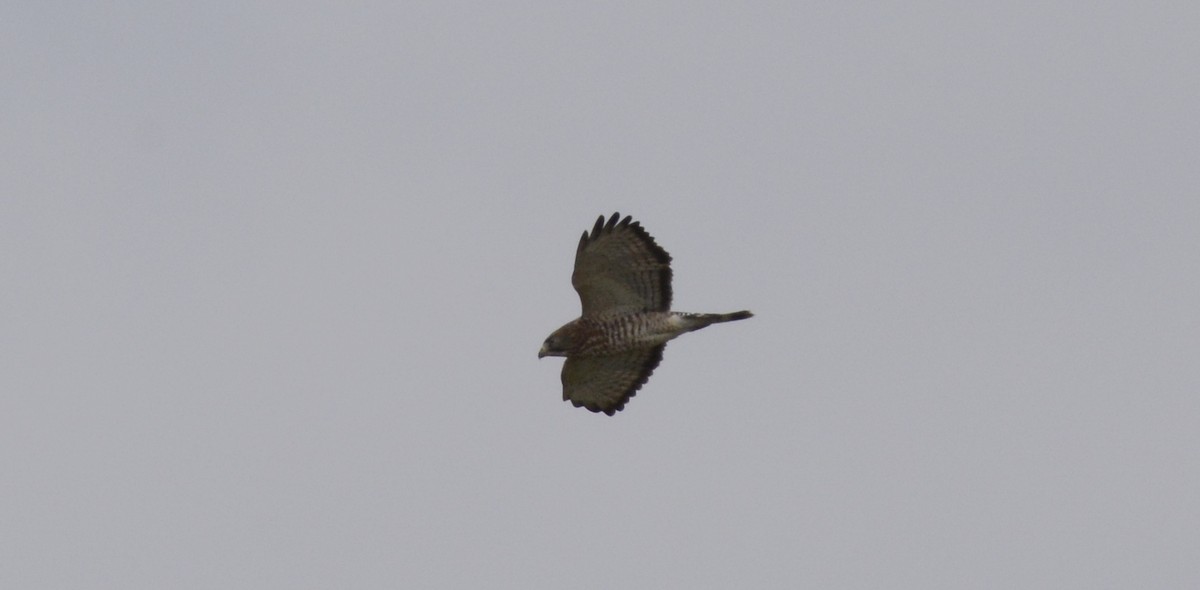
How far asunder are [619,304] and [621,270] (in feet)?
1.36

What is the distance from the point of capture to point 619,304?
19.3 metres

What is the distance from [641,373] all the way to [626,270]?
5.33 ft

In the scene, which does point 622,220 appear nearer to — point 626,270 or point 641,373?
point 626,270

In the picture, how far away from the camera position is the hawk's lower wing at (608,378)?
66.1 feet

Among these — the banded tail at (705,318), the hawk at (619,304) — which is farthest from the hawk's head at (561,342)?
the banded tail at (705,318)

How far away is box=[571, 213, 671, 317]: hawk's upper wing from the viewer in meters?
18.9

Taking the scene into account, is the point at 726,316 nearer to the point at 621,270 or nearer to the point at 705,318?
the point at 705,318

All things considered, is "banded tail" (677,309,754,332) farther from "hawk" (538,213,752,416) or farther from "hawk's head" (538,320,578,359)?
"hawk's head" (538,320,578,359)

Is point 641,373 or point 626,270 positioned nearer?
point 626,270

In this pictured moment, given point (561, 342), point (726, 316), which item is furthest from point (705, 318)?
point (561, 342)

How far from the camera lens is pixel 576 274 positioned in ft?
62.8

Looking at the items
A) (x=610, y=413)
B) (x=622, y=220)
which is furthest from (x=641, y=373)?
(x=622, y=220)

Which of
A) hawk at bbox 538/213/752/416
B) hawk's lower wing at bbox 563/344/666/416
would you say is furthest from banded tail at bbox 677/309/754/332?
hawk's lower wing at bbox 563/344/666/416

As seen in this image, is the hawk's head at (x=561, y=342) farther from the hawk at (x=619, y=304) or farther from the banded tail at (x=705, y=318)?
the banded tail at (x=705, y=318)
